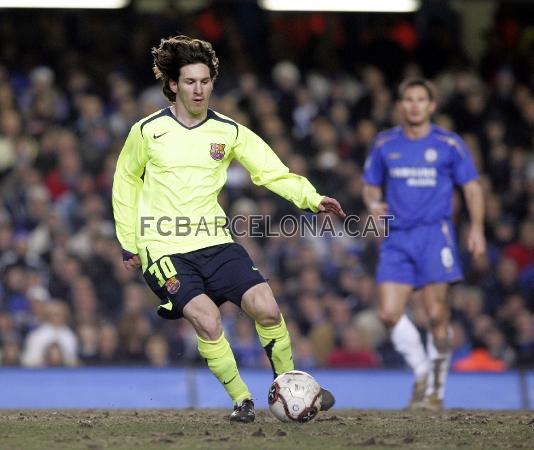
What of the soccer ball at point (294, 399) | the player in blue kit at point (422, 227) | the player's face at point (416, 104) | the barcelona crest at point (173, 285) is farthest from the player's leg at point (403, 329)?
the barcelona crest at point (173, 285)

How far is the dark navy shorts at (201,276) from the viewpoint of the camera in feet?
23.9

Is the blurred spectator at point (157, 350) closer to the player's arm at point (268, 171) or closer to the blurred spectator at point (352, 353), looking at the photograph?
the blurred spectator at point (352, 353)

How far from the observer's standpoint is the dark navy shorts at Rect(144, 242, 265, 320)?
7.30m

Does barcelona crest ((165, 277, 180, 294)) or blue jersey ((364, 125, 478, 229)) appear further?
blue jersey ((364, 125, 478, 229))

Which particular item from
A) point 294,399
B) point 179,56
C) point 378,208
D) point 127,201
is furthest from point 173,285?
point 378,208

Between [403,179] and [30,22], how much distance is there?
8064 millimetres

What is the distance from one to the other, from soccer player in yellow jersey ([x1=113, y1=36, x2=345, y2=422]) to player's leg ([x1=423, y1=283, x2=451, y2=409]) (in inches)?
88.6

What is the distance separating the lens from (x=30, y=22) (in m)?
16.3

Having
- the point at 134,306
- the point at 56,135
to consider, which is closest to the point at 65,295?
the point at 134,306

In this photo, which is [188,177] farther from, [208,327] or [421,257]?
[421,257]

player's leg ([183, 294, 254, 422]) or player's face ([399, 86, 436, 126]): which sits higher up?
player's face ([399, 86, 436, 126])

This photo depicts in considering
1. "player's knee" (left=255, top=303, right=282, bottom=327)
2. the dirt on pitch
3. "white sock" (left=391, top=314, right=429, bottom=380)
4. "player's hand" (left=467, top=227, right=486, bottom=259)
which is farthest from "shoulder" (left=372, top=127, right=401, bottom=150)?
"player's knee" (left=255, top=303, right=282, bottom=327)

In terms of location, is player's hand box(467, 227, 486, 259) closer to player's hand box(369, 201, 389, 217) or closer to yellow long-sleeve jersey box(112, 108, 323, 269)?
player's hand box(369, 201, 389, 217)

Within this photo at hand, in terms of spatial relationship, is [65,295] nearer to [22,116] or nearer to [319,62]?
[22,116]
